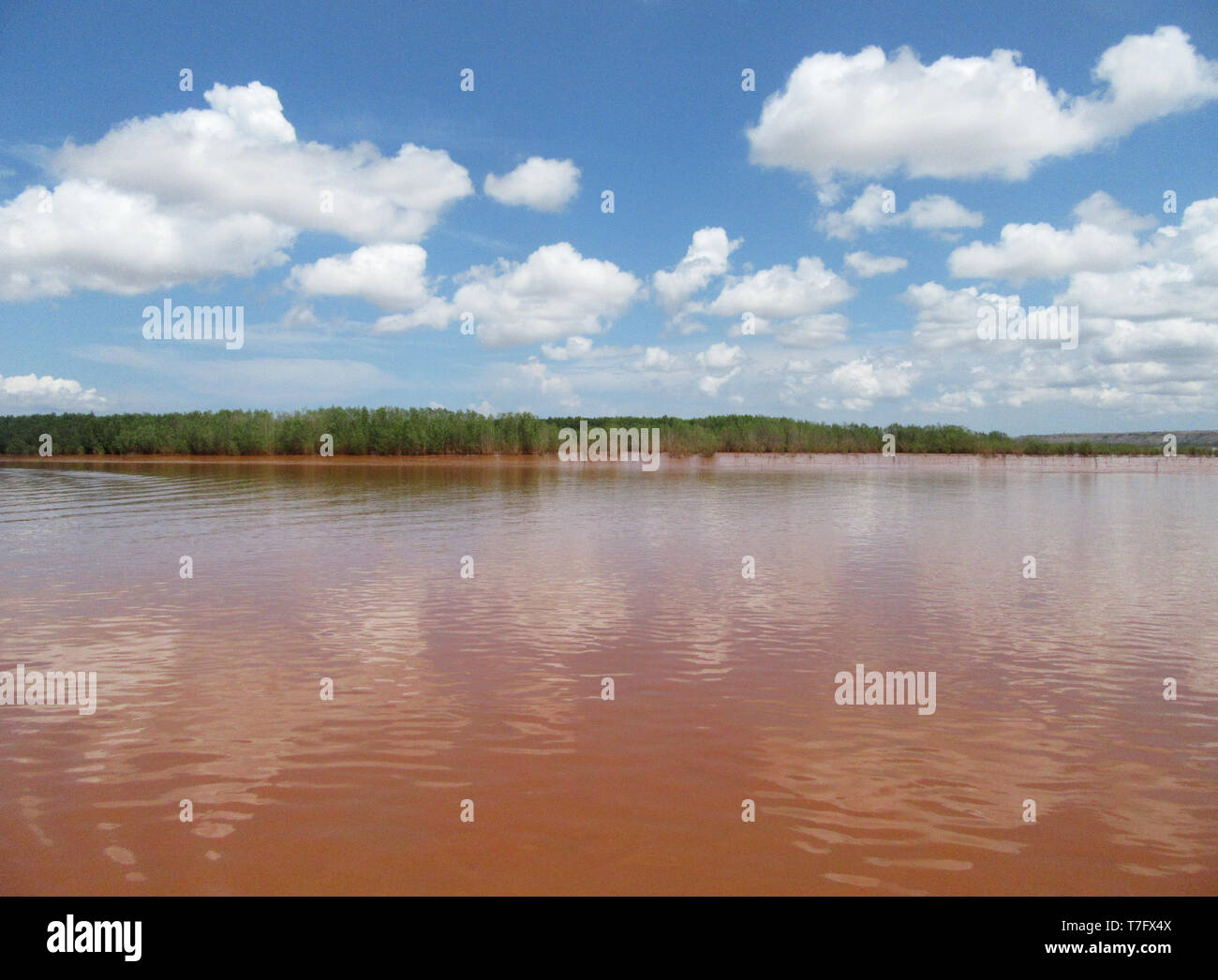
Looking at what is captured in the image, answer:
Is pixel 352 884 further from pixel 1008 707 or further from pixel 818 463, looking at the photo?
pixel 818 463

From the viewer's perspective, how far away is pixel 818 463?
79125 millimetres

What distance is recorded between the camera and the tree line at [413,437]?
75062 millimetres

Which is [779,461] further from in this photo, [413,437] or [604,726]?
[604,726]

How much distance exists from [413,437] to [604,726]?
70.2 metres

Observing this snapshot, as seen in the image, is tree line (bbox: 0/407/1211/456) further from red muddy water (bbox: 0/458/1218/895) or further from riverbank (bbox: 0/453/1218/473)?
red muddy water (bbox: 0/458/1218/895)

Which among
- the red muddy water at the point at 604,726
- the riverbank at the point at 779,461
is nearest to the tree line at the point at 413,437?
the riverbank at the point at 779,461

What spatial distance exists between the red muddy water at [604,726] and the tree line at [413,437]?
60178 mm

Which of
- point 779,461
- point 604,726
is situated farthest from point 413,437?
point 604,726

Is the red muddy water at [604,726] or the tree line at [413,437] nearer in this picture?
the red muddy water at [604,726]

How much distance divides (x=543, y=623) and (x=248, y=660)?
368cm

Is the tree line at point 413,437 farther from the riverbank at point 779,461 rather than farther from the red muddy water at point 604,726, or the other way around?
the red muddy water at point 604,726

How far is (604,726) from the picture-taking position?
6.68 metres

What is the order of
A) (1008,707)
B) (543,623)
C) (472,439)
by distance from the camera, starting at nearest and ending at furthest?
(1008,707) < (543,623) < (472,439)
